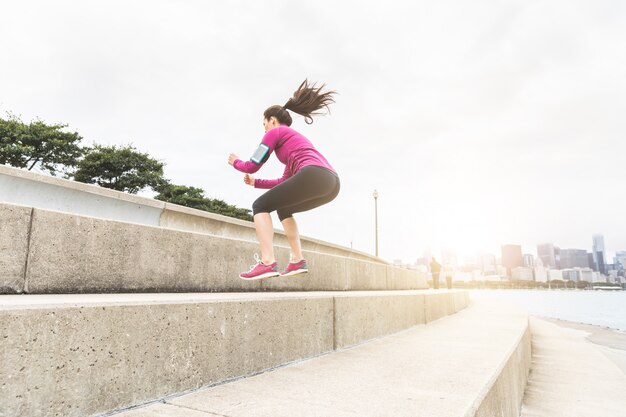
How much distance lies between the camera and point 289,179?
145 inches

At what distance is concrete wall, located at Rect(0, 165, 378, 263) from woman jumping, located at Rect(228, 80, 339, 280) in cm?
325

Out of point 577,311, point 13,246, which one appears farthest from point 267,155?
point 577,311

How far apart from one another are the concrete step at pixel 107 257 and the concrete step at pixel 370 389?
3.96ft

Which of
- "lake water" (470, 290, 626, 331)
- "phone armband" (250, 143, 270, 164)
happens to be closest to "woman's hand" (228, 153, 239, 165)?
"phone armband" (250, 143, 270, 164)

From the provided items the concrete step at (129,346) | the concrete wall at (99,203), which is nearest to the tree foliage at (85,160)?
the concrete wall at (99,203)

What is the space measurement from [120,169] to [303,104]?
30.3 m

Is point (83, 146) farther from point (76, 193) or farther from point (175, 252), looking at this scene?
point (175, 252)

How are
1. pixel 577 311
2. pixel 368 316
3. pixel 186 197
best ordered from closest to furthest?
pixel 368 316 → pixel 186 197 → pixel 577 311

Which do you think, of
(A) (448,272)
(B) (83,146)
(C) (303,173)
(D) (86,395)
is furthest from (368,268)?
(B) (83,146)

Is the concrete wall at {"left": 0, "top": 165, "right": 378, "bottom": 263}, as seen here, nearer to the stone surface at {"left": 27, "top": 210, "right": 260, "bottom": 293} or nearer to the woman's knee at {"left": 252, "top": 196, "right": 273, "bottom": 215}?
the stone surface at {"left": 27, "top": 210, "right": 260, "bottom": 293}

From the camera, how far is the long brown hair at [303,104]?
4.13 metres

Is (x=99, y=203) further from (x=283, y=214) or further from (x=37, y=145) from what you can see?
(x=37, y=145)

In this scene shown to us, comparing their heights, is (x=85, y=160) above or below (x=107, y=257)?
above

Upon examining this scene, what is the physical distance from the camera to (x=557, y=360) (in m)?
10.5
